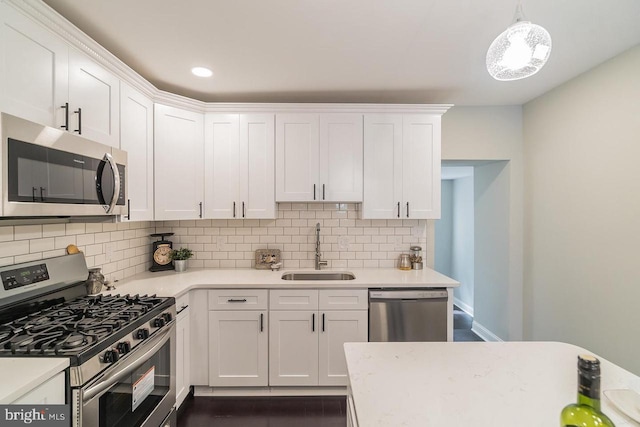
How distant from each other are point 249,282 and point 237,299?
6.6 inches

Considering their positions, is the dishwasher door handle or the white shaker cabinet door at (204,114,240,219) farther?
the white shaker cabinet door at (204,114,240,219)

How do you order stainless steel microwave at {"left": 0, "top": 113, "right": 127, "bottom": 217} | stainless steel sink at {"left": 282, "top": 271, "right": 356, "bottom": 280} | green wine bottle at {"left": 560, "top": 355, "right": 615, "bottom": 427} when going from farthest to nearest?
stainless steel sink at {"left": 282, "top": 271, "right": 356, "bottom": 280}, stainless steel microwave at {"left": 0, "top": 113, "right": 127, "bottom": 217}, green wine bottle at {"left": 560, "top": 355, "right": 615, "bottom": 427}

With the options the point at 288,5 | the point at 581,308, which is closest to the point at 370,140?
the point at 288,5

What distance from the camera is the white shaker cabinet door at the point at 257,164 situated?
2742mm

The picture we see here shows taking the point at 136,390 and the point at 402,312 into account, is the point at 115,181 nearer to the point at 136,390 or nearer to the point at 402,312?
the point at 136,390

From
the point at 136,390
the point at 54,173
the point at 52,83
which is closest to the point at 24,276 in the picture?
the point at 54,173

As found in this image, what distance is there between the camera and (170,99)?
8.29ft

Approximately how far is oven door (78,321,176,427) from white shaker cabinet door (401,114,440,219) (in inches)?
87.2

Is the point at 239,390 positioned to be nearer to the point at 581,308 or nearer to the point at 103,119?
the point at 103,119

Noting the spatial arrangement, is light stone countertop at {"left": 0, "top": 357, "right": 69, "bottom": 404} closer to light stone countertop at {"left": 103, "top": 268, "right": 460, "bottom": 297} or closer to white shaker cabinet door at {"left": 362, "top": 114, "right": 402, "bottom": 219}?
light stone countertop at {"left": 103, "top": 268, "right": 460, "bottom": 297}

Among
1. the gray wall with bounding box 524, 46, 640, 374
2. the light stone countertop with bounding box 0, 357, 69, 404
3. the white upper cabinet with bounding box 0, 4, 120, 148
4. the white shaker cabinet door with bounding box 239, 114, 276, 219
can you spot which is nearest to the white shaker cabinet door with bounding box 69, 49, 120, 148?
the white upper cabinet with bounding box 0, 4, 120, 148

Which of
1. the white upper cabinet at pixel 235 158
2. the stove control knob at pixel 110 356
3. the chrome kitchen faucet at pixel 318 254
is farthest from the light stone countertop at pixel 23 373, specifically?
the chrome kitchen faucet at pixel 318 254

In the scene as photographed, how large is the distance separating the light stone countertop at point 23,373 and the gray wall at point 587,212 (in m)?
3.31

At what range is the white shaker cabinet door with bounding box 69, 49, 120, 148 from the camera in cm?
164
